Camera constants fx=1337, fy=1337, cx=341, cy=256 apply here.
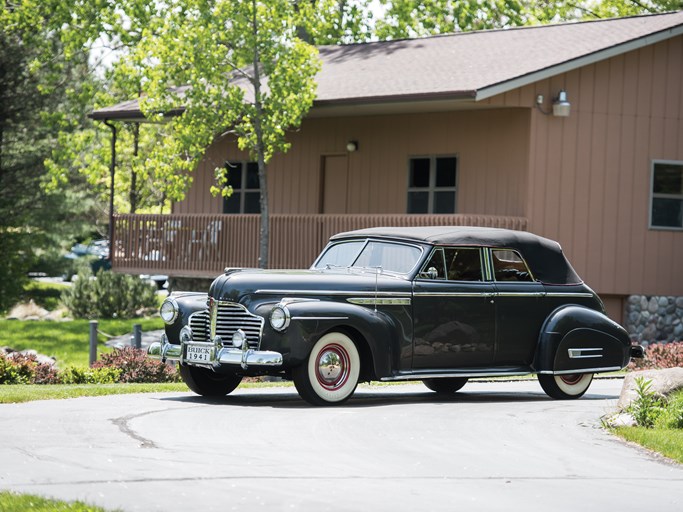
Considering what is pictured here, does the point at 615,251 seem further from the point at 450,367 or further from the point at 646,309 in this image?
the point at 450,367

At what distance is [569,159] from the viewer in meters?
24.7

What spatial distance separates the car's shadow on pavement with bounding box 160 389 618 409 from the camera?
13602 mm

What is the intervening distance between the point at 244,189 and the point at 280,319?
673 inches

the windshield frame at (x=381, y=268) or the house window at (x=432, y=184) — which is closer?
the windshield frame at (x=381, y=268)

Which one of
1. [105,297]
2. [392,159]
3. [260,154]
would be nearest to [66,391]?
[260,154]

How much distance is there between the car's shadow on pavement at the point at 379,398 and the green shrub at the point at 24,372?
3.57m

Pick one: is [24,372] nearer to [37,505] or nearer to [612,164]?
[37,505]

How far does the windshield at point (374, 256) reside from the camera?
555 inches

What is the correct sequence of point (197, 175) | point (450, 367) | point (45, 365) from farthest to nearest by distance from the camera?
point (197, 175) → point (45, 365) → point (450, 367)

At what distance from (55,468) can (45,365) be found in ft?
30.0

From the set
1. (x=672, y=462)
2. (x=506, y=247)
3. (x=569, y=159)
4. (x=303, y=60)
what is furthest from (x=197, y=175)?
(x=672, y=462)

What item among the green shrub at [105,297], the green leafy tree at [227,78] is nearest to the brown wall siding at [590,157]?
the green leafy tree at [227,78]

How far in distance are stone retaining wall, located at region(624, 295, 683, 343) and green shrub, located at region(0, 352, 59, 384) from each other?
39.3ft

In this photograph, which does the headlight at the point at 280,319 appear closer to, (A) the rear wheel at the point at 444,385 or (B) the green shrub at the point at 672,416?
(A) the rear wheel at the point at 444,385
